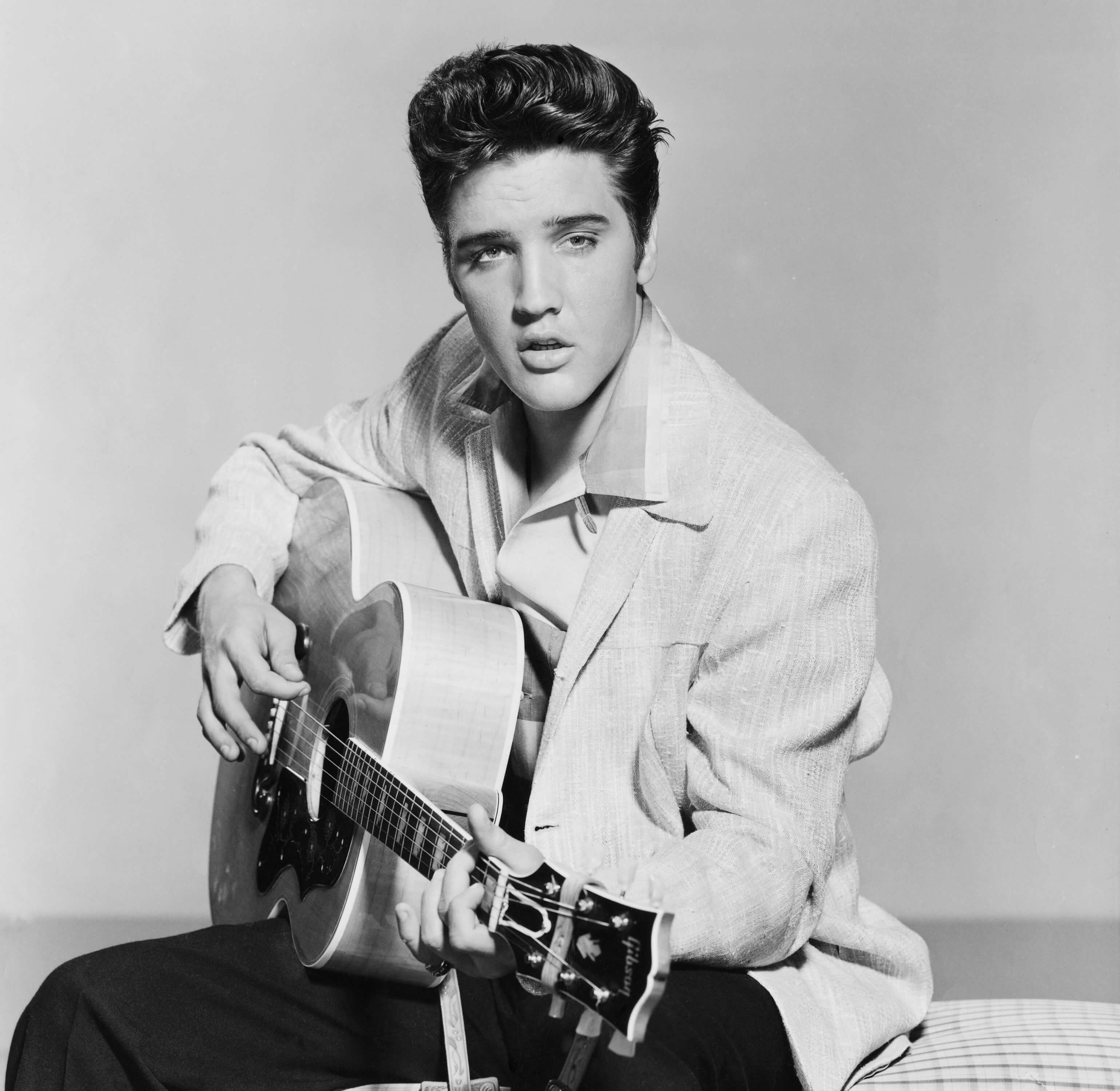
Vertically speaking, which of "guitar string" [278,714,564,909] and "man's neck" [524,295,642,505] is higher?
"man's neck" [524,295,642,505]

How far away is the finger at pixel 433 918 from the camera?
1334 millimetres

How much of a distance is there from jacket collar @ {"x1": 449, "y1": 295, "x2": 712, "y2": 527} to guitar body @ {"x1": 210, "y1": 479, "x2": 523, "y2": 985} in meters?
0.24

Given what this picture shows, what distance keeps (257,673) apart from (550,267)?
2.28 feet

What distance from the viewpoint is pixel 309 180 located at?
3.29m

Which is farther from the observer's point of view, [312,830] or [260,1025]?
[312,830]

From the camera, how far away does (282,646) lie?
204 cm

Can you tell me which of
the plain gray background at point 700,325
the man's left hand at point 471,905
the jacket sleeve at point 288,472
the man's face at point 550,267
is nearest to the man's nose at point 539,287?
the man's face at point 550,267

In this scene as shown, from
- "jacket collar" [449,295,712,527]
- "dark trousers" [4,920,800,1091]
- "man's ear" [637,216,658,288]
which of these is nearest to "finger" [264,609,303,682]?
"dark trousers" [4,920,800,1091]

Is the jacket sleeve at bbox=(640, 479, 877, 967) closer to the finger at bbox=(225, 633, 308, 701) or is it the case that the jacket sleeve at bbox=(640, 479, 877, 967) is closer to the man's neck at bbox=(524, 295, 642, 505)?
the man's neck at bbox=(524, 295, 642, 505)

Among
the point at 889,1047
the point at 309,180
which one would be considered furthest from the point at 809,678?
the point at 309,180

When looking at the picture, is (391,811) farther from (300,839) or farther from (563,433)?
(563,433)

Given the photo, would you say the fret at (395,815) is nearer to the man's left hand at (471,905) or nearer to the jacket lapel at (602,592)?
the man's left hand at (471,905)

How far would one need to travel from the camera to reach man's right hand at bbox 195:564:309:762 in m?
1.95

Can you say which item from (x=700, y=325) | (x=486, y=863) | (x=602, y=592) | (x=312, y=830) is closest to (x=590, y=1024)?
(x=486, y=863)
